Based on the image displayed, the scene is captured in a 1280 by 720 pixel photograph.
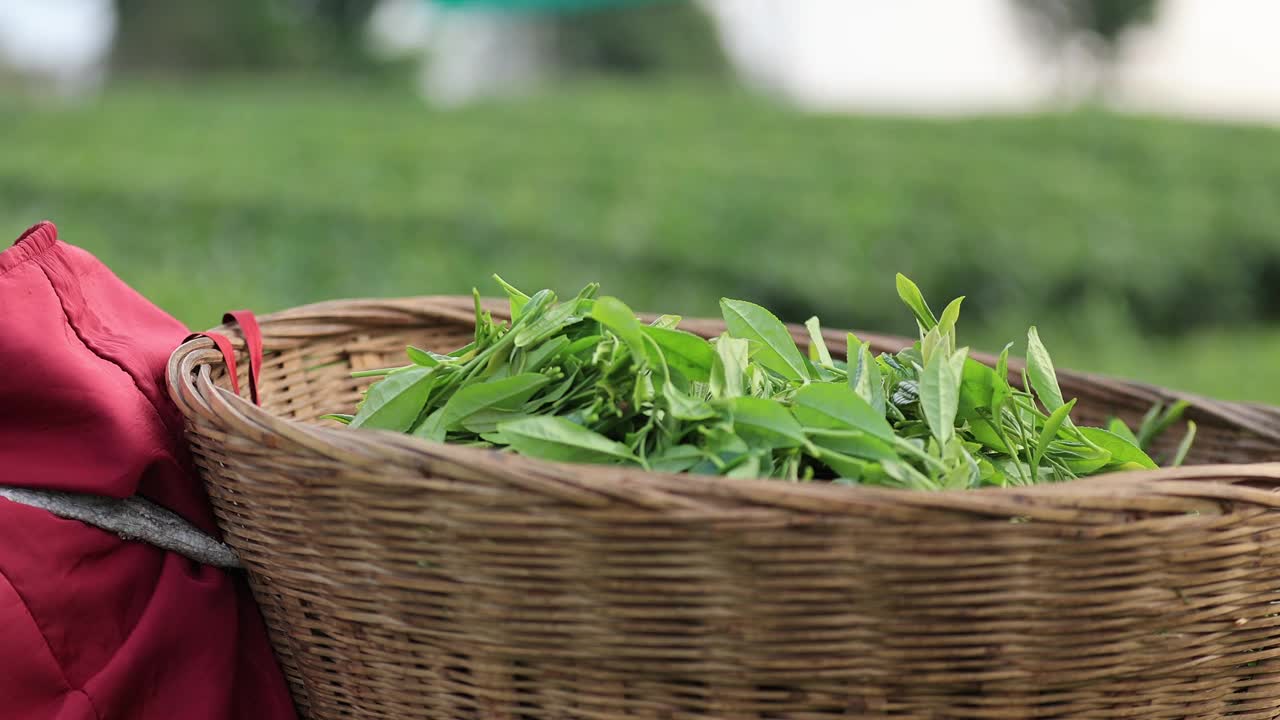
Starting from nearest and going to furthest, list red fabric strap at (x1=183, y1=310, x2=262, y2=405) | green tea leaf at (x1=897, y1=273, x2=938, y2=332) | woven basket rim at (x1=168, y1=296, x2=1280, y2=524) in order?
woven basket rim at (x1=168, y1=296, x2=1280, y2=524) → green tea leaf at (x1=897, y1=273, x2=938, y2=332) → red fabric strap at (x1=183, y1=310, x2=262, y2=405)

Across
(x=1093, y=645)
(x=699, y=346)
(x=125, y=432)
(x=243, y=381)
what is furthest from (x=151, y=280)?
(x=1093, y=645)

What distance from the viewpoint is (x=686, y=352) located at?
1081 millimetres

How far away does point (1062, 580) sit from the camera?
2.91 ft

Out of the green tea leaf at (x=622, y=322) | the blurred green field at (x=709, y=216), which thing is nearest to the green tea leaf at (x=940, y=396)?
the green tea leaf at (x=622, y=322)

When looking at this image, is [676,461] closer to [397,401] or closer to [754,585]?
[754,585]

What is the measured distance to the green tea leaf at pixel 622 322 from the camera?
101 cm

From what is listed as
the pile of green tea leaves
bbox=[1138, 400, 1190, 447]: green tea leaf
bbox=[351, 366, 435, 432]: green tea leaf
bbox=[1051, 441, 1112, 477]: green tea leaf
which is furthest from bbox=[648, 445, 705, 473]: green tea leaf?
bbox=[1138, 400, 1190, 447]: green tea leaf

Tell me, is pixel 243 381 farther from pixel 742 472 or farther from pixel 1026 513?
pixel 1026 513

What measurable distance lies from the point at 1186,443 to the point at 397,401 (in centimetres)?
92

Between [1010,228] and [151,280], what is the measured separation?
11.0ft

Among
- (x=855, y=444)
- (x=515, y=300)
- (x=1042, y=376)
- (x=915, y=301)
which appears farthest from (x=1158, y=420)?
(x=515, y=300)

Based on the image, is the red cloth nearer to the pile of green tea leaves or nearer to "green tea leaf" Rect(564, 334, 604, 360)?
the pile of green tea leaves

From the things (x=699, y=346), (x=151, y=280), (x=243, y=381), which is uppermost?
(x=699, y=346)

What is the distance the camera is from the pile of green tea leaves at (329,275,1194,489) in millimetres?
983
